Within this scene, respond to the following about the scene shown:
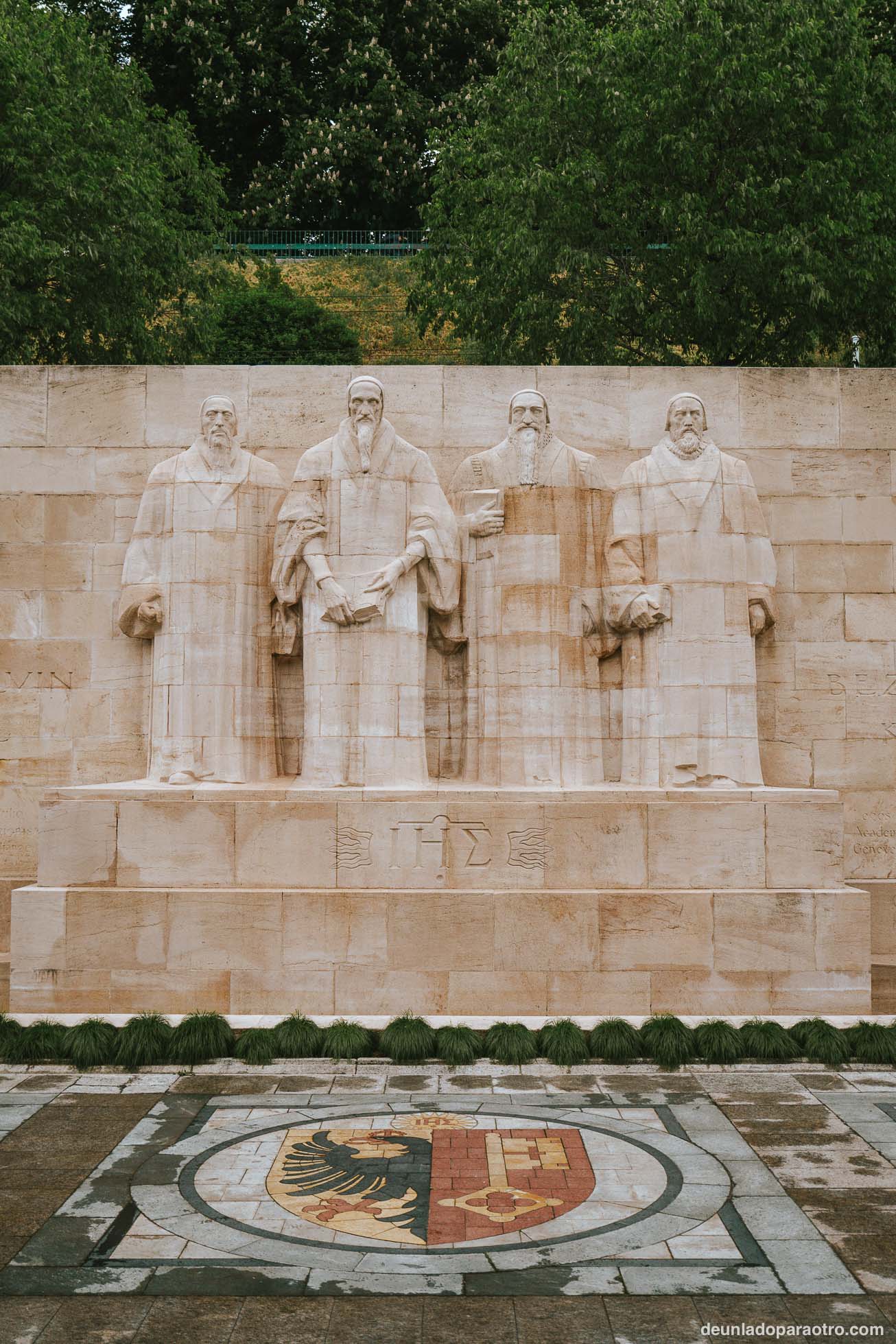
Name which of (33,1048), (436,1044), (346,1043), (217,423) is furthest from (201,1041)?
(217,423)

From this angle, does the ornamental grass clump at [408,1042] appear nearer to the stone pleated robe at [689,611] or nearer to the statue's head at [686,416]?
the stone pleated robe at [689,611]

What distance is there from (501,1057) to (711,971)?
7.47 feet

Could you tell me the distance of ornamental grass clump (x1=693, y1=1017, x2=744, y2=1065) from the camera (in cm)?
1064

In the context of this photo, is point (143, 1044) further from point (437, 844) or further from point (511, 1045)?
point (437, 844)

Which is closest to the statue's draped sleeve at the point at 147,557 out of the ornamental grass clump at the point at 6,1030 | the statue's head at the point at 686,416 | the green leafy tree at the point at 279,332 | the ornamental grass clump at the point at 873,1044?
the ornamental grass clump at the point at 6,1030

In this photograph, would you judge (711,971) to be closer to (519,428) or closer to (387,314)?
(519,428)

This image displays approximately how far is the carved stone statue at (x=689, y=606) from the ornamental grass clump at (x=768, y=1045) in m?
2.63

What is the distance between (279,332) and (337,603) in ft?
88.2

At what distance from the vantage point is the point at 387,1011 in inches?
465

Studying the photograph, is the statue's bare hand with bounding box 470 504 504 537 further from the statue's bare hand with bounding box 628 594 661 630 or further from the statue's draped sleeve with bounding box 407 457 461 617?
the statue's bare hand with bounding box 628 594 661 630

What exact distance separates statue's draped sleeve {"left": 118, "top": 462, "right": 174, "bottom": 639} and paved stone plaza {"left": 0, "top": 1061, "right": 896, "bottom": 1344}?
468 centimetres

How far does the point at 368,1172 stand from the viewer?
7.82 meters

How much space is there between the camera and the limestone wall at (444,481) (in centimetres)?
1399

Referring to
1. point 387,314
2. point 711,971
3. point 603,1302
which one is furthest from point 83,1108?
point 387,314
